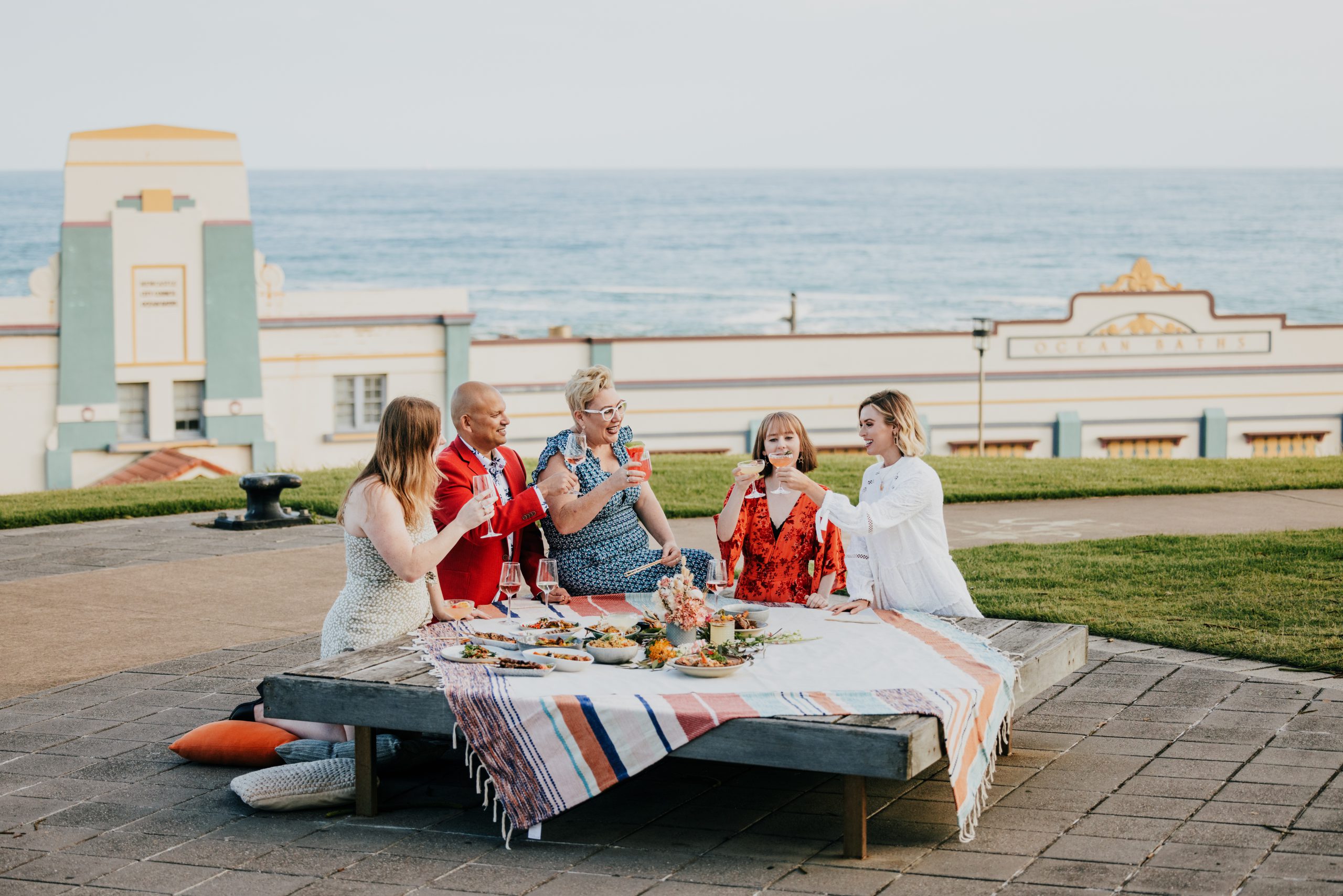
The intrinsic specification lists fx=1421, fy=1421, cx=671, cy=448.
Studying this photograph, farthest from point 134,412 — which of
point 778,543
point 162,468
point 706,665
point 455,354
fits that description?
point 706,665

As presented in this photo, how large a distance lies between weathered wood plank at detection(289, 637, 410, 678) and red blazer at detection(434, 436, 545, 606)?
0.91m

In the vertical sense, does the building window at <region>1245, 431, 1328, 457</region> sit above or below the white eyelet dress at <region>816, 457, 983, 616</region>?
below

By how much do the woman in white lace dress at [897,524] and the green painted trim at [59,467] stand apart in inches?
1013

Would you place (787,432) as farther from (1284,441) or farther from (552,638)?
(1284,441)

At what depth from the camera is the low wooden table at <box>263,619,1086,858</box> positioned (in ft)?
13.3

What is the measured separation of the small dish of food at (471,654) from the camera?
4766 millimetres

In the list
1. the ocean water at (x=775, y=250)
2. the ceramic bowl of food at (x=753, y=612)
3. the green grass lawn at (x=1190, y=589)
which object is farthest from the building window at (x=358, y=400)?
the ocean water at (x=775, y=250)

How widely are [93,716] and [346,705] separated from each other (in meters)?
1.98

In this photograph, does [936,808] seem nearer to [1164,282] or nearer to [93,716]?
[93,716]

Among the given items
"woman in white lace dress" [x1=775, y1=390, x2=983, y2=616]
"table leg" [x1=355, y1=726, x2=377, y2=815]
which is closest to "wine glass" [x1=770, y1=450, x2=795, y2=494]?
"woman in white lace dress" [x1=775, y1=390, x2=983, y2=616]

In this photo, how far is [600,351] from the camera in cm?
3175

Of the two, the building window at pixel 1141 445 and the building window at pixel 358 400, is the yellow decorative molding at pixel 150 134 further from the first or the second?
the building window at pixel 1141 445

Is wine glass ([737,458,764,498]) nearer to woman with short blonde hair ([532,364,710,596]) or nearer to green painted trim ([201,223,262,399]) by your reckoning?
woman with short blonde hair ([532,364,710,596])

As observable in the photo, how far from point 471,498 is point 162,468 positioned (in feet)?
76.5
